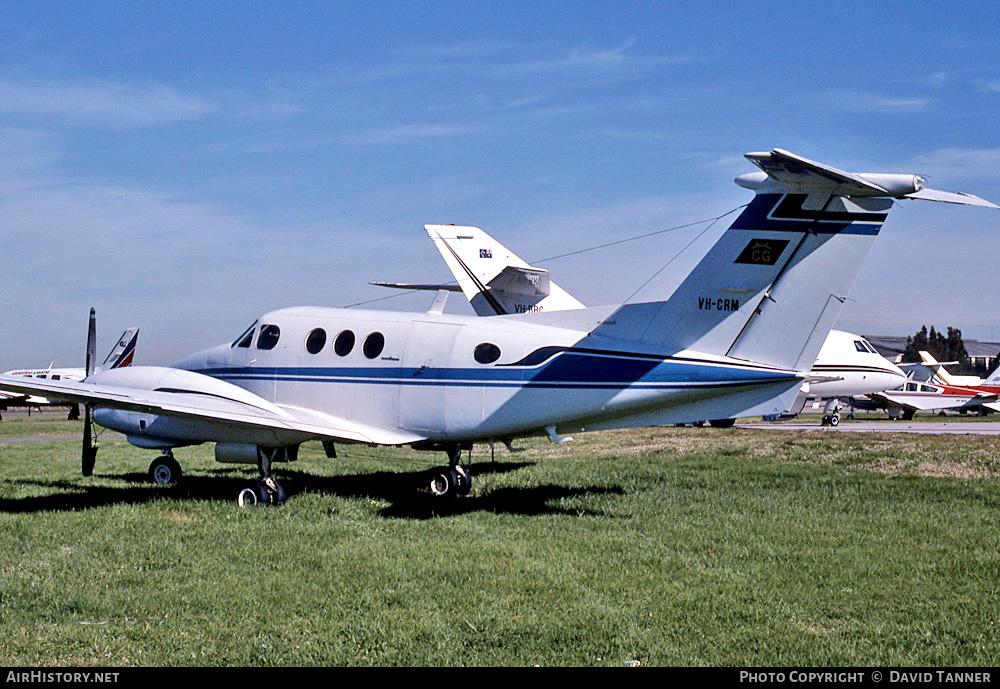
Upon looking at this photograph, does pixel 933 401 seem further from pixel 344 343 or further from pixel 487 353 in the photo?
pixel 344 343

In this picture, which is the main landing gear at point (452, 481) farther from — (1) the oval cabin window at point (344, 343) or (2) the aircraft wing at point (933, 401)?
(2) the aircraft wing at point (933, 401)

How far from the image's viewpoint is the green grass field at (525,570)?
6.59 m

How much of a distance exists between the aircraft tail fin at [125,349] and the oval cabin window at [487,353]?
26.8m

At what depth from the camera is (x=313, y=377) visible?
1501 centimetres

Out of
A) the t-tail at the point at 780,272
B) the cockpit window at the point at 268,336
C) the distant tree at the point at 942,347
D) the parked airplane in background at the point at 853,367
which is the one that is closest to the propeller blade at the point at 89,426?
the cockpit window at the point at 268,336

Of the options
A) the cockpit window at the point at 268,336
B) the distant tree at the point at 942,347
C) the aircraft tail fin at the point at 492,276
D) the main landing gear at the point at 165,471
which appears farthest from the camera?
the distant tree at the point at 942,347

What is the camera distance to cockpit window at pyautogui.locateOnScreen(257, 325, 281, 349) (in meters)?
15.6

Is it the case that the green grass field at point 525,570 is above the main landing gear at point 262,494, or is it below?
below

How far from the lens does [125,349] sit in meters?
38.4

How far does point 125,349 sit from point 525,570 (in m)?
33.8

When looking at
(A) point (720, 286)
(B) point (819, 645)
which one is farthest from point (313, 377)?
(B) point (819, 645)

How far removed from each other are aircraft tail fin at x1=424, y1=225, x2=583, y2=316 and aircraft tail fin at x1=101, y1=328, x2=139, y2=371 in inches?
712

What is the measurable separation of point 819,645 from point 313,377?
33.6ft
